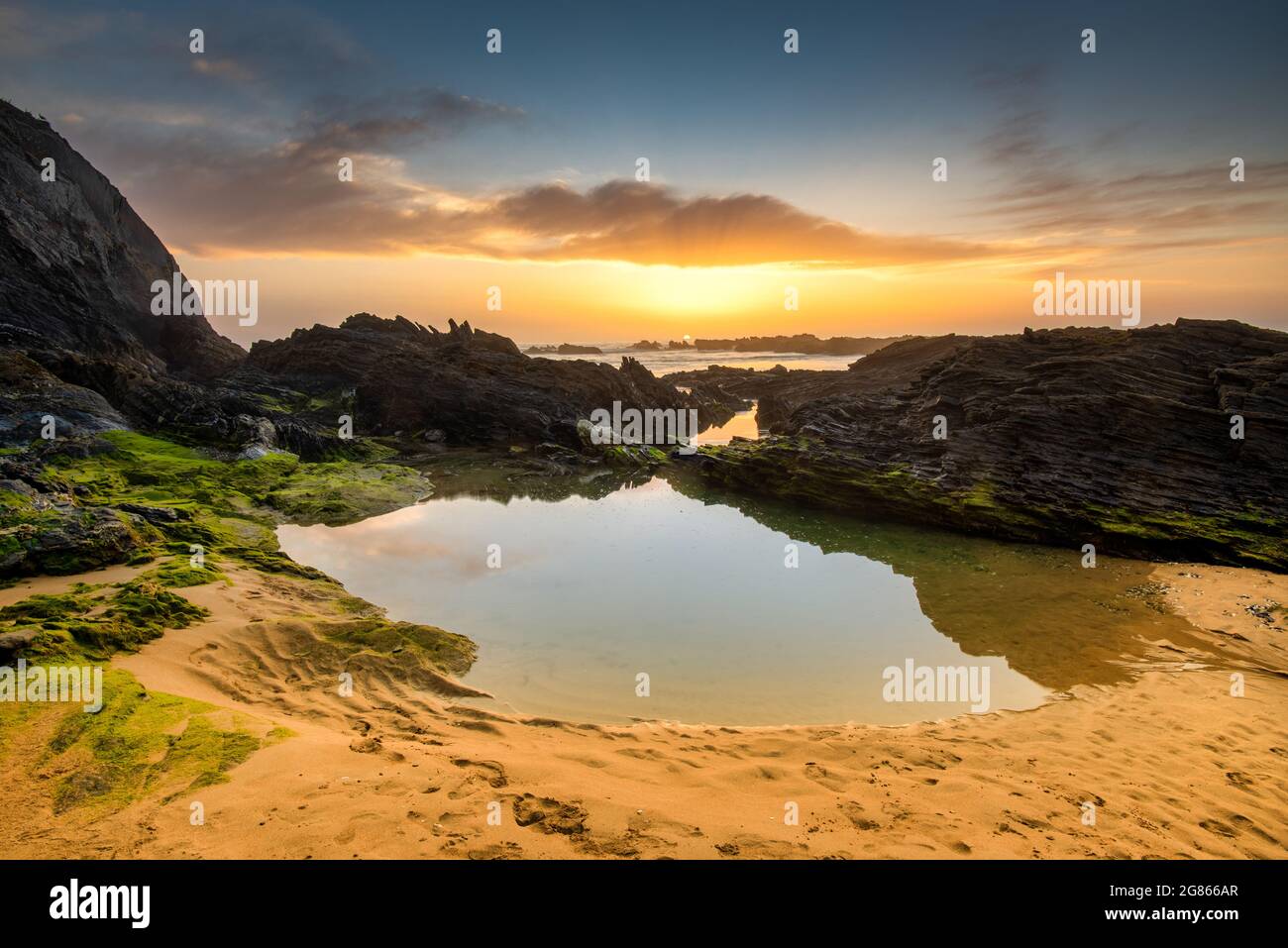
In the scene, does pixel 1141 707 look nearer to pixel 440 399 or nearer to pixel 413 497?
pixel 413 497

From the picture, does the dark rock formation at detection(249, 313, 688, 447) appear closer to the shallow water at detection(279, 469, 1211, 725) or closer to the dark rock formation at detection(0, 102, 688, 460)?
the dark rock formation at detection(0, 102, 688, 460)

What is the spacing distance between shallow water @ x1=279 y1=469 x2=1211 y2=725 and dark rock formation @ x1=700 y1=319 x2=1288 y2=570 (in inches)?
86.9

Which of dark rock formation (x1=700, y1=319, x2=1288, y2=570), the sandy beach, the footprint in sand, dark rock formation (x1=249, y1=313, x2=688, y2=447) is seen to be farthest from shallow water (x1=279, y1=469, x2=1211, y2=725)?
dark rock formation (x1=249, y1=313, x2=688, y2=447)

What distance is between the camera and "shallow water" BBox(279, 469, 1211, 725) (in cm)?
1088

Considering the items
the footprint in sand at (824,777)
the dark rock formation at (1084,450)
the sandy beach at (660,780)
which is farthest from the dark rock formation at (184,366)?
the footprint in sand at (824,777)

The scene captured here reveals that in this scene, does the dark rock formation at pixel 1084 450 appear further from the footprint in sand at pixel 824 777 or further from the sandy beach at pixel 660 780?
the footprint in sand at pixel 824 777

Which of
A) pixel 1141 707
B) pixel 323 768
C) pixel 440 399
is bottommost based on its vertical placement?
pixel 1141 707

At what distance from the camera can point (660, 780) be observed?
7.49 meters

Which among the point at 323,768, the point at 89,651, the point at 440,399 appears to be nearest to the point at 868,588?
the point at 323,768

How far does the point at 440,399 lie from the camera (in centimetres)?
4347

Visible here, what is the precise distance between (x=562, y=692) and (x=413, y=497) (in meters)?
17.6

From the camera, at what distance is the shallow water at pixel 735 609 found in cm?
1088

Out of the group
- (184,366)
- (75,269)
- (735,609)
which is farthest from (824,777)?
(184,366)
